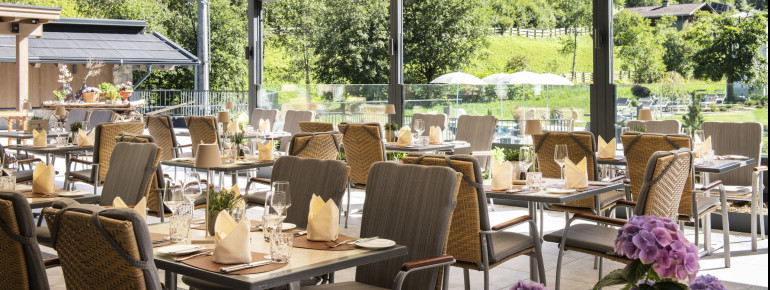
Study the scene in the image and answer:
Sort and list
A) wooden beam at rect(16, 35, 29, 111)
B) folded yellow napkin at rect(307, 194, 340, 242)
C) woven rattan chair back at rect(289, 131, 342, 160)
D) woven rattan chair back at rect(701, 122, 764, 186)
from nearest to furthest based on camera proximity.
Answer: folded yellow napkin at rect(307, 194, 340, 242)
woven rattan chair back at rect(289, 131, 342, 160)
woven rattan chair back at rect(701, 122, 764, 186)
wooden beam at rect(16, 35, 29, 111)

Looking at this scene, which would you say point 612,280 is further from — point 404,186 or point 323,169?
point 323,169

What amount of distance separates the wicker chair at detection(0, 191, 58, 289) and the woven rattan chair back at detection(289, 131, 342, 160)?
3435mm

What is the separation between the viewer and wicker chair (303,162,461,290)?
3.33 metres

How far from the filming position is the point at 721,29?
24.3ft

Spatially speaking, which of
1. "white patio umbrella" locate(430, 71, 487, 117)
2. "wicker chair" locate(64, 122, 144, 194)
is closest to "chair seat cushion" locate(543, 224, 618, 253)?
"wicker chair" locate(64, 122, 144, 194)

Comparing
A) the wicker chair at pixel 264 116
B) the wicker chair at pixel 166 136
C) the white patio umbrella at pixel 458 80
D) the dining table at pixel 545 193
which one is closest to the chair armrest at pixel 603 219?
the dining table at pixel 545 193

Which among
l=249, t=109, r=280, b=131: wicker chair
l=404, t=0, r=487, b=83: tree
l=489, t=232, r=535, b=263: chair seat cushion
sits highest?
l=404, t=0, r=487, b=83: tree

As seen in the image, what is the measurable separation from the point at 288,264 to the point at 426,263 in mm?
545

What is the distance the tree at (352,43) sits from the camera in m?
10.2

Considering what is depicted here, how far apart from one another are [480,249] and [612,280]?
2.46 m

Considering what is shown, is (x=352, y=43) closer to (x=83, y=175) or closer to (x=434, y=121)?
(x=434, y=121)

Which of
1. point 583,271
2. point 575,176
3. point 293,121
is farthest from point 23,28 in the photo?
point 575,176

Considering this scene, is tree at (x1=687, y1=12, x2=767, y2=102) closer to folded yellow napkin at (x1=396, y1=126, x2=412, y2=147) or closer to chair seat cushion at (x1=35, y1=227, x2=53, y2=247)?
folded yellow napkin at (x1=396, y1=126, x2=412, y2=147)

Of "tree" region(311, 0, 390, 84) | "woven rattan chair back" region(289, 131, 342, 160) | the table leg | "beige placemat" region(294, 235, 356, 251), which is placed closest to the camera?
"beige placemat" region(294, 235, 356, 251)
